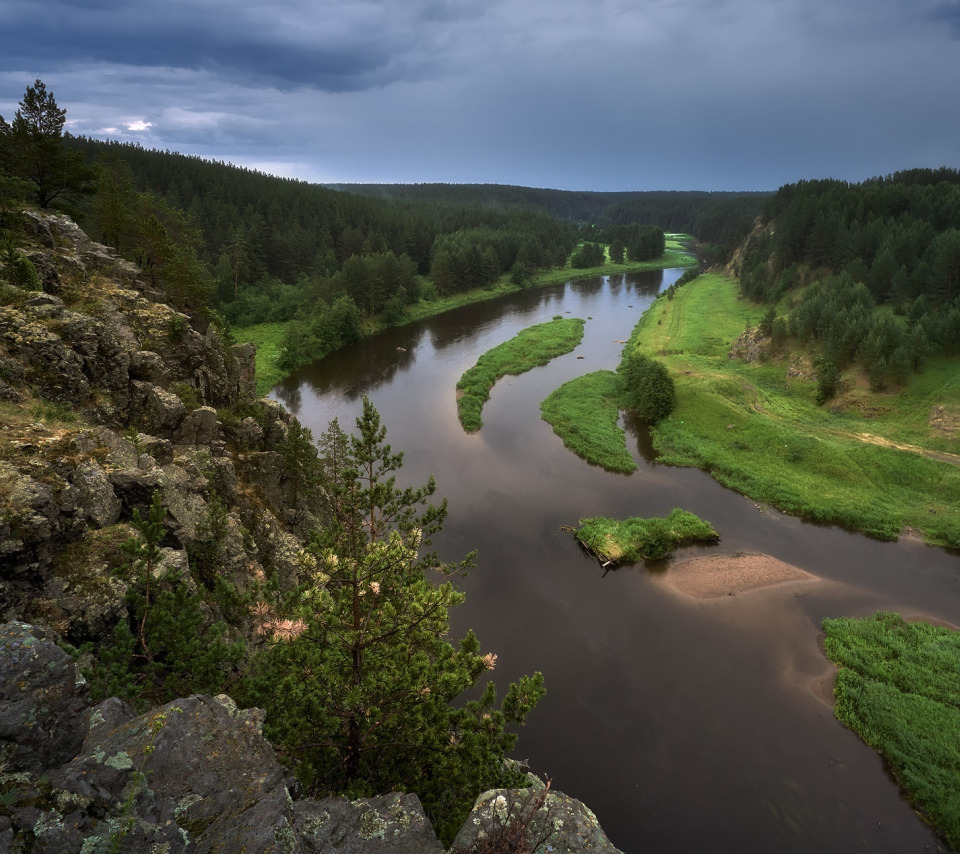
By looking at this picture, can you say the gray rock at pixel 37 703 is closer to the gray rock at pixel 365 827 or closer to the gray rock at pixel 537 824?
the gray rock at pixel 365 827

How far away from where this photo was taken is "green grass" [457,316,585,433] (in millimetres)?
57719

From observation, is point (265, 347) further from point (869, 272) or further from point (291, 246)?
point (869, 272)

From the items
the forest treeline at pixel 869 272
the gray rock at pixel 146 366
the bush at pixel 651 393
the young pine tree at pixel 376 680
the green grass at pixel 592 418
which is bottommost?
the green grass at pixel 592 418

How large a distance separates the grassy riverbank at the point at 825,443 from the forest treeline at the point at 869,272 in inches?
127

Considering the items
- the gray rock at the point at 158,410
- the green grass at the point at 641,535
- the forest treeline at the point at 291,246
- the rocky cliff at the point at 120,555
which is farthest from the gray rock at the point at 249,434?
the green grass at the point at 641,535

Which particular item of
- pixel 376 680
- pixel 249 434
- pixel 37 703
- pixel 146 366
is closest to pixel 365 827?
pixel 376 680

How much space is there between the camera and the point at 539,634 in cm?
2866

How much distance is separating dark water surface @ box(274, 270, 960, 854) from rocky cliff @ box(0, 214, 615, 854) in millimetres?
12399

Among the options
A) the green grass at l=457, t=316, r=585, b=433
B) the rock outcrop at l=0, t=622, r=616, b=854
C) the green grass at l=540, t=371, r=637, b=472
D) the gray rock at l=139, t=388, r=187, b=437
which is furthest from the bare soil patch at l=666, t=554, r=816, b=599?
the gray rock at l=139, t=388, r=187, b=437

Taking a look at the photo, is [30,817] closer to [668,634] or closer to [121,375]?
[121,375]

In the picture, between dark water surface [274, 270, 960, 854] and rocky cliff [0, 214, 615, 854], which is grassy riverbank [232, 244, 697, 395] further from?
rocky cliff [0, 214, 615, 854]

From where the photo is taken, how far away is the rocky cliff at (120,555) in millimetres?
6910

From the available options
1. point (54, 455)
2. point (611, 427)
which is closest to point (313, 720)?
point (54, 455)

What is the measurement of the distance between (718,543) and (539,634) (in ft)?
52.4
